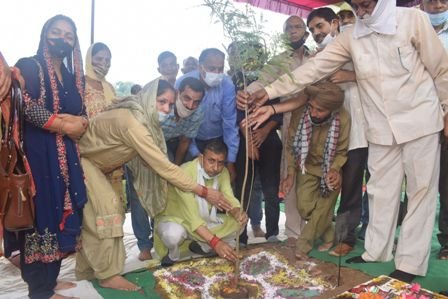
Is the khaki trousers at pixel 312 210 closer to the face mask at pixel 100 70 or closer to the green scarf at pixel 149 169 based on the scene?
the green scarf at pixel 149 169

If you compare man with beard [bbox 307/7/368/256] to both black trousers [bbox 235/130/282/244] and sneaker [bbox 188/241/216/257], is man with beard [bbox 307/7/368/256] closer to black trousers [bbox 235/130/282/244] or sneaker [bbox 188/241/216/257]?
black trousers [bbox 235/130/282/244]

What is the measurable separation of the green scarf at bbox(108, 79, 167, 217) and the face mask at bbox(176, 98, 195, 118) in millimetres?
300

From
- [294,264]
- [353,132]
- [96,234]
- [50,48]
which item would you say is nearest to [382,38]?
[353,132]

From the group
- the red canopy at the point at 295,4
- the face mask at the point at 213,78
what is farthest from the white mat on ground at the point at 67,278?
the red canopy at the point at 295,4

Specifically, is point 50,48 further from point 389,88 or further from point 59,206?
point 389,88

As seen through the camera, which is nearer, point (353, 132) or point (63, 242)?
point (63, 242)

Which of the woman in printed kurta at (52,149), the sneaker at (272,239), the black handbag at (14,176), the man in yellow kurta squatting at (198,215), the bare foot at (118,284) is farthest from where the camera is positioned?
the sneaker at (272,239)

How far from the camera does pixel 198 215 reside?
3059mm

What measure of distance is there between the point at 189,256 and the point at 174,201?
1.69 ft

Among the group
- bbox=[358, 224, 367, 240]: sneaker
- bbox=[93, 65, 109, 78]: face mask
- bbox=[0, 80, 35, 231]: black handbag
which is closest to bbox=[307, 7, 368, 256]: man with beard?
bbox=[358, 224, 367, 240]: sneaker

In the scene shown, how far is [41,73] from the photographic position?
92.7 inches

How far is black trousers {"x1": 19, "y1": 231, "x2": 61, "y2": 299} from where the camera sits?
2.41 metres

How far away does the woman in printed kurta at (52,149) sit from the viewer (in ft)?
7.72

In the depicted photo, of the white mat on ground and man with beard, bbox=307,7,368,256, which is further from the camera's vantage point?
man with beard, bbox=307,7,368,256
